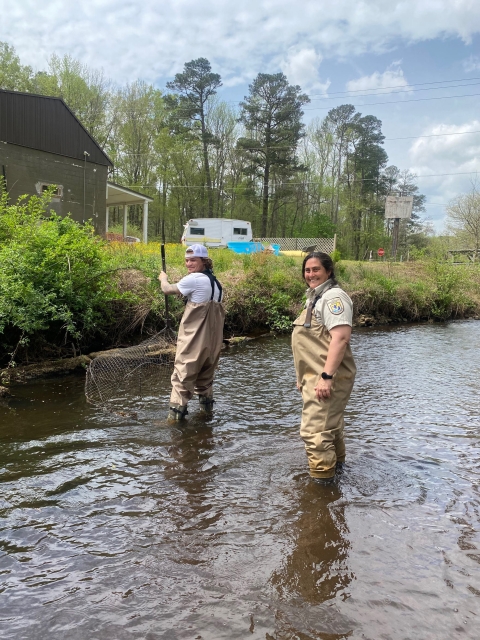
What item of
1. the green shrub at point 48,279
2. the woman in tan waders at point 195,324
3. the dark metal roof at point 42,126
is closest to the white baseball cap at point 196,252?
the woman in tan waders at point 195,324

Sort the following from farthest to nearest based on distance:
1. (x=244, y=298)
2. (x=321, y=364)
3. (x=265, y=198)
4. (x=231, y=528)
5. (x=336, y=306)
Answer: (x=265, y=198), (x=244, y=298), (x=321, y=364), (x=336, y=306), (x=231, y=528)

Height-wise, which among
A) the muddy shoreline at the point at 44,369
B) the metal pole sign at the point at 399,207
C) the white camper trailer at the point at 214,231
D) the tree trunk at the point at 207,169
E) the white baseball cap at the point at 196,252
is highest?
the tree trunk at the point at 207,169

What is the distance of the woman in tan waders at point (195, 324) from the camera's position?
5.53 metres

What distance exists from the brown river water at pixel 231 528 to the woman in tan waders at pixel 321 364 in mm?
573

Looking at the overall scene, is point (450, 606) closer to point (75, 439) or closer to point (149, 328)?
point (75, 439)

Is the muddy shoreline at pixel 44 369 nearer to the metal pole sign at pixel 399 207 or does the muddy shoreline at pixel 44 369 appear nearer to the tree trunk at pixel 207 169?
the metal pole sign at pixel 399 207

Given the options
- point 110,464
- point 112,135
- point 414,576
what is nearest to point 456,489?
point 414,576

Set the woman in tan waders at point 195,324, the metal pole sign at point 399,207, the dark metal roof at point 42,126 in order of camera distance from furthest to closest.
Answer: the metal pole sign at point 399,207, the dark metal roof at point 42,126, the woman in tan waders at point 195,324

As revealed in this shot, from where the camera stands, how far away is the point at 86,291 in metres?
8.54

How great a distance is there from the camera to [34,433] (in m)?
5.43

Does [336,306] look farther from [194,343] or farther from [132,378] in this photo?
[132,378]

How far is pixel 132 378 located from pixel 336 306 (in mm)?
4742

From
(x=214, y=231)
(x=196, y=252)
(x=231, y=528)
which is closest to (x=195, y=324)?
(x=196, y=252)

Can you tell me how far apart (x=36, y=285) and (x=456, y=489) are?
22.6 ft
